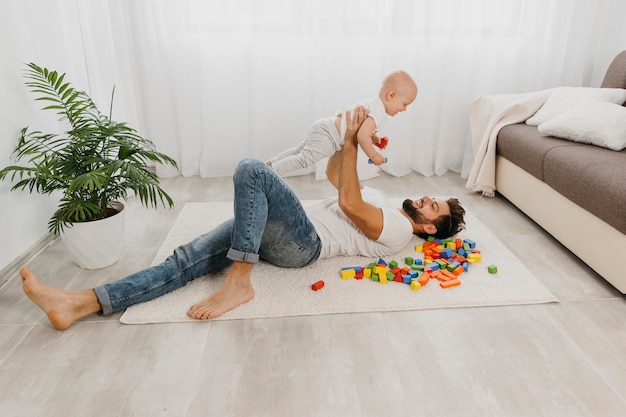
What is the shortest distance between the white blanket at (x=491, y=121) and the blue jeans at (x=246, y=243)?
61.3 inches

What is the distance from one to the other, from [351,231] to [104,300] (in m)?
1.06

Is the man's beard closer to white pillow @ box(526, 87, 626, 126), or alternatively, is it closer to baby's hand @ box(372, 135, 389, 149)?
baby's hand @ box(372, 135, 389, 149)

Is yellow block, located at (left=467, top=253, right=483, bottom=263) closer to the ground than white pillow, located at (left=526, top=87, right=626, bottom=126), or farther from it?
closer to the ground

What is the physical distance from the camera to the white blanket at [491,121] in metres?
2.90

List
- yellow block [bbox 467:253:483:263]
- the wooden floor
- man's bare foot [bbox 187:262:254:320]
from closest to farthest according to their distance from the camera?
the wooden floor
man's bare foot [bbox 187:262:254:320]
yellow block [bbox 467:253:483:263]

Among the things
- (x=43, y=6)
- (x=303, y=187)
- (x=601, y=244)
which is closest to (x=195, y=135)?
(x=303, y=187)

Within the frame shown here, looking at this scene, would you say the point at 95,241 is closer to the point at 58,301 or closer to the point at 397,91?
the point at 58,301

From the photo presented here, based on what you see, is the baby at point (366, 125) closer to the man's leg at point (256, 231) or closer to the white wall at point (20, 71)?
the man's leg at point (256, 231)

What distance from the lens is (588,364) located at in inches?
61.1

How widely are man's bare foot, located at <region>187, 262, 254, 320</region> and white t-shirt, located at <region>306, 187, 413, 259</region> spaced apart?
38 centimetres

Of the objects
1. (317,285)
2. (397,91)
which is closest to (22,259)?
(317,285)

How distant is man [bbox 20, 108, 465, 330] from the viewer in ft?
5.69

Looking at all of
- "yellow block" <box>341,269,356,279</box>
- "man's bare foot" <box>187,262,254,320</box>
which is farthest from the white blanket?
"man's bare foot" <box>187,262,254,320</box>

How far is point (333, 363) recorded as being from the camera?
154 centimetres
